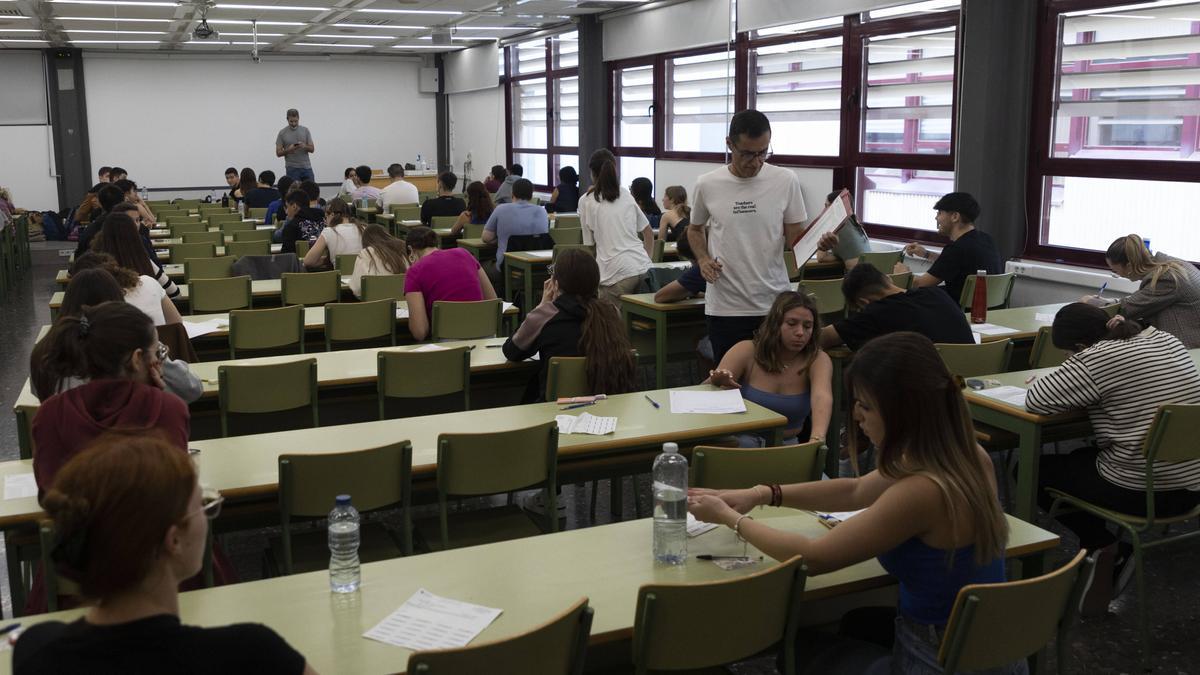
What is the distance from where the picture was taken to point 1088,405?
3510 millimetres

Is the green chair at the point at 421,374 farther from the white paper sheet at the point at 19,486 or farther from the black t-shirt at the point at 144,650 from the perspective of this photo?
the black t-shirt at the point at 144,650

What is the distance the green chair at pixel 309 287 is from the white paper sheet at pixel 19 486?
3748 mm

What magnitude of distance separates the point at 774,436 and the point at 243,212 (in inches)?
394

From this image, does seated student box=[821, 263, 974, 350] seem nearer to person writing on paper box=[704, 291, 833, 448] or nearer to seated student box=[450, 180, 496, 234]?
person writing on paper box=[704, 291, 833, 448]

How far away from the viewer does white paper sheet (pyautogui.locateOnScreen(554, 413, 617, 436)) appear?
348 centimetres

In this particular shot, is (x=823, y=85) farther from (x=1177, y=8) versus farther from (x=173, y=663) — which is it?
(x=173, y=663)

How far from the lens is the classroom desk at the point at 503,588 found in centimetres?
204

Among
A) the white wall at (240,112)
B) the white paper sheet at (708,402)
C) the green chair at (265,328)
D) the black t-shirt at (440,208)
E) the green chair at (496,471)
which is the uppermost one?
the white wall at (240,112)

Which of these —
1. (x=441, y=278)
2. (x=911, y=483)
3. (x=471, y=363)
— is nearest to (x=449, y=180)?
(x=441, y=278)

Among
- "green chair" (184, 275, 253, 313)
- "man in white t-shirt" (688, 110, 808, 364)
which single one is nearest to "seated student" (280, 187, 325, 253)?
"green chair" (184, 275, 253, 313)

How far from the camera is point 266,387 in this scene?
13.6 feet

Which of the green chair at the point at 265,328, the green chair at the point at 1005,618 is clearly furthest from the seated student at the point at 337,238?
the green chair at the point at 1005,618

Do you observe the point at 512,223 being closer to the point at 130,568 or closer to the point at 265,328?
the point at 265,328

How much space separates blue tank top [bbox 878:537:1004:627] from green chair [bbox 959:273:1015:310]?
12.8 feet
